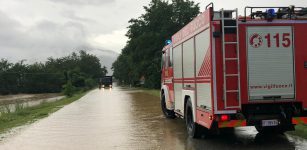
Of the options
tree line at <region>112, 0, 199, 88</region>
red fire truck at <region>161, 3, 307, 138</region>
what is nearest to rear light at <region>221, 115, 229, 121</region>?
red fire truck at <region>161, 3, 307, 138</region>

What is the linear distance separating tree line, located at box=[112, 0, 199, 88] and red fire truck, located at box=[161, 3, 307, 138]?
47.0 meters

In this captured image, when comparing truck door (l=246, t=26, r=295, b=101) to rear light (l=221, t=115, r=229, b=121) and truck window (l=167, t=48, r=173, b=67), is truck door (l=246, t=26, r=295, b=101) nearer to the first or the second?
rear light (l=221, t=115, r=229, b=121)

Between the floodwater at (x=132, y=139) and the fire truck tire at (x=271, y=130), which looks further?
the fire truck tire at (x=271, y=130)

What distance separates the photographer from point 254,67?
8969 millimetres

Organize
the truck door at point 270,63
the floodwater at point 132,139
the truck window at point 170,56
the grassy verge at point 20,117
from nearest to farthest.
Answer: the truck door at point 270,63 < the floodwater at point 132,139 < the truck window at point 170,56 < the grassy verge at point 20,117

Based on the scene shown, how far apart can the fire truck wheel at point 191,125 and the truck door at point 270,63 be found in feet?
6.71

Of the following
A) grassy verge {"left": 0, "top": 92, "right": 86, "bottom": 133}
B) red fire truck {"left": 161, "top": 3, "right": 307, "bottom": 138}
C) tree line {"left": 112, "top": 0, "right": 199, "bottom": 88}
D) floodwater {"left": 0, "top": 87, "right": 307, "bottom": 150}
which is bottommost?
grassy verge {"left": 0, "top": 92, "right": 86, "bottom": 133}

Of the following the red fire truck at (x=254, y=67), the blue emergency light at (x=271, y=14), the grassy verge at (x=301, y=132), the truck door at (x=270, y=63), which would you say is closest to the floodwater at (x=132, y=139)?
the grassy verge at (x=301, y=132)

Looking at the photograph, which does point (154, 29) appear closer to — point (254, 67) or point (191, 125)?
point (191, 125)

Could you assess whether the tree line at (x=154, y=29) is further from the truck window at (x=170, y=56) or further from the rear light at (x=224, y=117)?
the rear light at (x=224, y=117)

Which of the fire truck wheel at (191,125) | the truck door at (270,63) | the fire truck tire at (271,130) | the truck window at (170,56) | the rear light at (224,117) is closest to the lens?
the rear light at (224,117)

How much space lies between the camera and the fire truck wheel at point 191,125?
34.8 ft

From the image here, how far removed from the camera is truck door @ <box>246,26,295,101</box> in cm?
897

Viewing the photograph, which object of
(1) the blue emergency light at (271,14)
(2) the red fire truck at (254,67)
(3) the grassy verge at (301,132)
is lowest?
(3) the grassy verge at (301,132)
